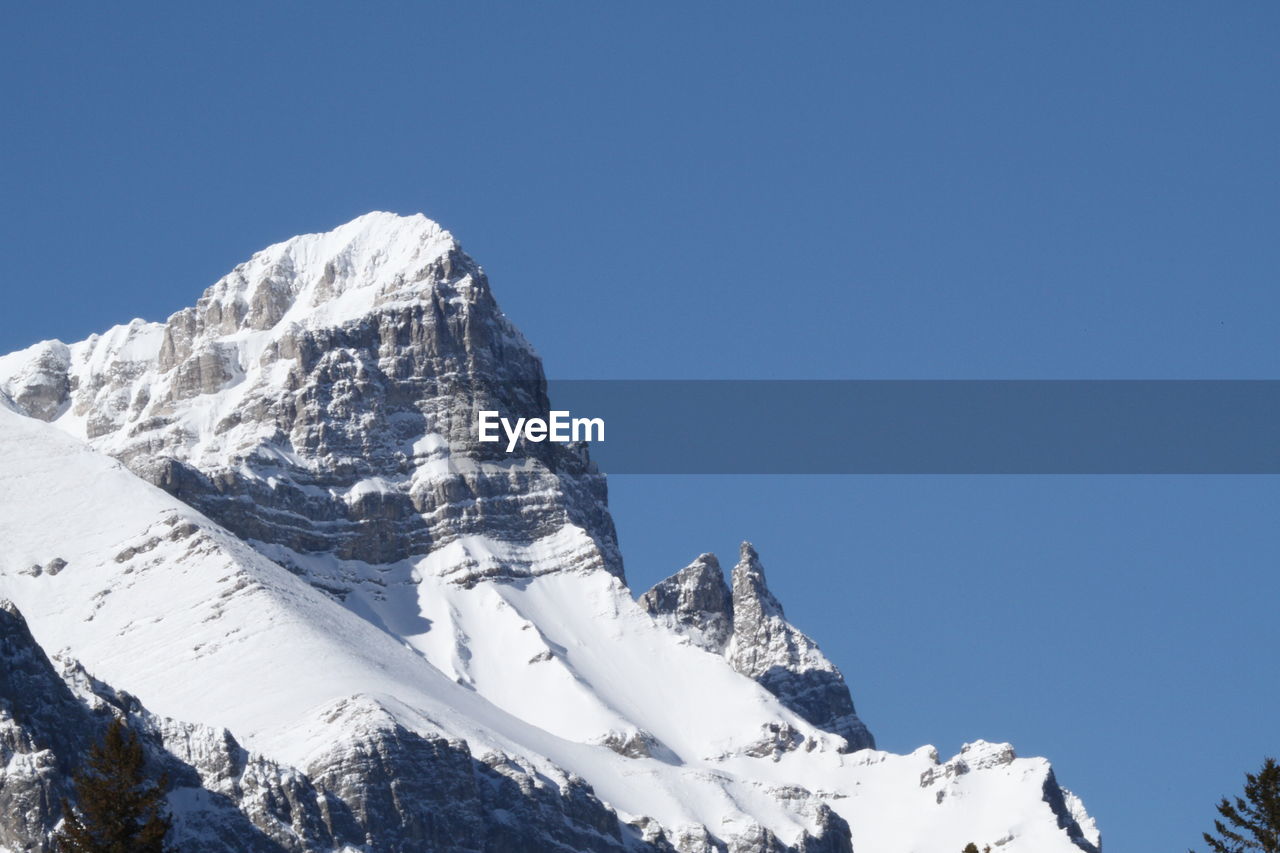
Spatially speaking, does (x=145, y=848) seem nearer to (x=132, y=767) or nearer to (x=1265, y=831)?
(x=132, y=767)

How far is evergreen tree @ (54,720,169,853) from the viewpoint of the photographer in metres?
107

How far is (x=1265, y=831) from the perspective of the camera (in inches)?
4368

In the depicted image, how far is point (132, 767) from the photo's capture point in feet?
359

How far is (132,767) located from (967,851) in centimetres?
3113

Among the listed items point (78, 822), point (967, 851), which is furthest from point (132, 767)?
point (967, 851)

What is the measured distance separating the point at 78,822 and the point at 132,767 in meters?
2.74

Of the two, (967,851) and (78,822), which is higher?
(967,851)

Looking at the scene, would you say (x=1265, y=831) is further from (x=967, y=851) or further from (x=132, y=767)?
(x=132, y=767)

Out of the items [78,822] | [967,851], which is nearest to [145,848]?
[78,822]

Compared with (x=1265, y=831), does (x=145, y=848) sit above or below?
below

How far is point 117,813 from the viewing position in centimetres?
10931

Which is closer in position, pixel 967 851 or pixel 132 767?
pixel 132 767

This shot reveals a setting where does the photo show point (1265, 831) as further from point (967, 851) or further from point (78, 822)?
point (78, 822)

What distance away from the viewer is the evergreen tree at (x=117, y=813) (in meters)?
107
